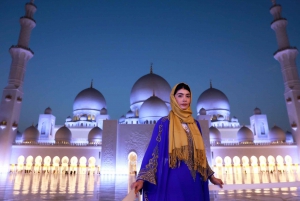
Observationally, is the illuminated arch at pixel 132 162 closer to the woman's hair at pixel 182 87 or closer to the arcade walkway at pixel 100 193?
the arcade walkway at pixel 100 193

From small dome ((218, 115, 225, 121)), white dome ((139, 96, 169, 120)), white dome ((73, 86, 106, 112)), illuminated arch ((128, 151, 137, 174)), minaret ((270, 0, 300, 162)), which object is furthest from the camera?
white dome ((73, 86, 106, 112))

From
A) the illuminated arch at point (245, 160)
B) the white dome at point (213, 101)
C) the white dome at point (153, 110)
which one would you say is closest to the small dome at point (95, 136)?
the white dome at point (153, 110)

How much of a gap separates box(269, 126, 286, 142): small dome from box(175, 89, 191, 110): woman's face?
1788 centimetres

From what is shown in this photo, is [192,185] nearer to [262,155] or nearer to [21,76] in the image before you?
[262,155]

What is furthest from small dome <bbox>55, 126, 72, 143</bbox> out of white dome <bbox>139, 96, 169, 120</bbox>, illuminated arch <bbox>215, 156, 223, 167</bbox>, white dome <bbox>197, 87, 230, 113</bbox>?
white dome <bbox>197, 87, 230, 113</bbox>

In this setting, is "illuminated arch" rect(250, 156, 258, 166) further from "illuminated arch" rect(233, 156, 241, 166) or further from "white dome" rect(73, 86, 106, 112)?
"white dome" rect(73, 86, 106, 112)

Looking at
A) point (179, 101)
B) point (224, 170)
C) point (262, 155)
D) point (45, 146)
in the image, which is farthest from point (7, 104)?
point (262, 155)

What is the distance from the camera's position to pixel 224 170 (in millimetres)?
14992

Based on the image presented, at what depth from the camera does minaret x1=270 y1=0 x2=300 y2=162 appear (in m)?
15.8

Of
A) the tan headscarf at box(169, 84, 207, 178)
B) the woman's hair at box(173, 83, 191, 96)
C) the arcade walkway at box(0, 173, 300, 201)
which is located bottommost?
the arcade walkway at box(0, 173, 300, 201)

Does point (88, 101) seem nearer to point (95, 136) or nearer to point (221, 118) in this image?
point (95, 136)

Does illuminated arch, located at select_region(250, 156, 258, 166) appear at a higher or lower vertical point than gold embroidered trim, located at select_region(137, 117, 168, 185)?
higher

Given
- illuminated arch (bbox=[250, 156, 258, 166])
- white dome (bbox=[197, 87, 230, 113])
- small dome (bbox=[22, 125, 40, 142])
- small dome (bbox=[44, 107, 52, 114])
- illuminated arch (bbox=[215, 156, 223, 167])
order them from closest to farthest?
illuminated arch (bbox=[250, 156, 258, 166]) < illuminated arch (bbox=[215, 156, 223, 167]) < small dome (bbox=[22, 125, 40, 142]) < small dome (bbox=[44, 107, 52, 114]) < white dome (bbox=[197, 87, 230, 113])

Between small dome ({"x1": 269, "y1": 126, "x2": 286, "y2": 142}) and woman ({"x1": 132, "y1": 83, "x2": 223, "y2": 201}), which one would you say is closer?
woman ({"x1": 132, "y1": 83, "x2": 223, "y2": 201})
